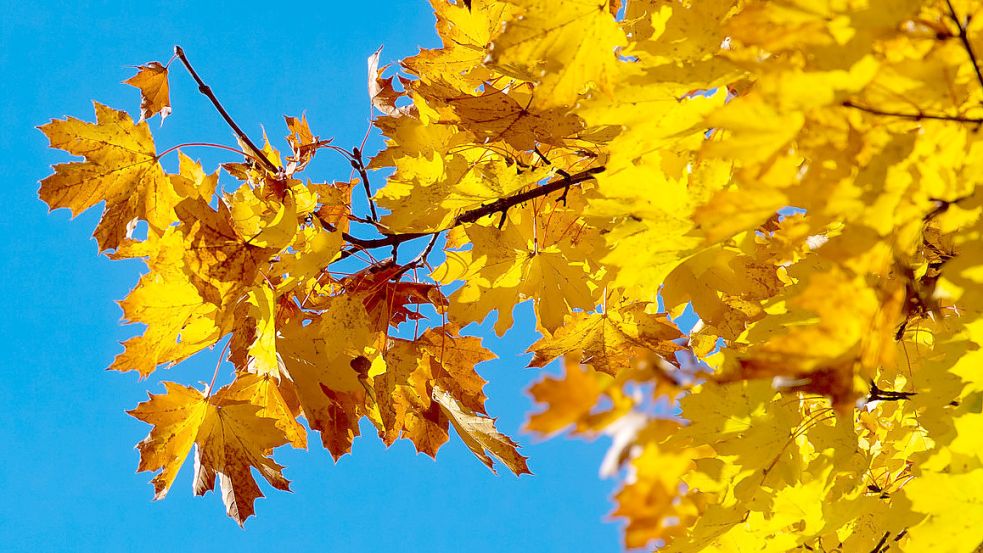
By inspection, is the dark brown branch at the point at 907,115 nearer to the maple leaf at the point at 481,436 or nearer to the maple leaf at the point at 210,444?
the maple leaf at the point at 481,436

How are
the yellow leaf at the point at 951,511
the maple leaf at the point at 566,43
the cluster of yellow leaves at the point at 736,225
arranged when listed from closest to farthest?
the cluster of yellow leaves at the point at 736,225 → the yellow leaf at the point at 951,511 → the maple leaf at the point at 566,43

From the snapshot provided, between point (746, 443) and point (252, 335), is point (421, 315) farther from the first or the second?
point (746, 443)

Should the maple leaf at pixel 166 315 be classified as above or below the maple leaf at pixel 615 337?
above

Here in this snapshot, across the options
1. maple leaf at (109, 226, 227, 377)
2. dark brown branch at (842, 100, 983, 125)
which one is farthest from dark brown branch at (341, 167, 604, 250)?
dark brown branch at (842, 100, 983, 125)

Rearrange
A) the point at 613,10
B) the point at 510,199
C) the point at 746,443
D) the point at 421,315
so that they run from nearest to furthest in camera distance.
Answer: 1. the point at 613,10
2. the point at 746,443
3. the point at 510,199
4. the point at 421,315

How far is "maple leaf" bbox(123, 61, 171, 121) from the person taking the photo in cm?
223

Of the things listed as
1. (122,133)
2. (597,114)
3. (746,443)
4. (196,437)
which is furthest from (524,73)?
(196,437)

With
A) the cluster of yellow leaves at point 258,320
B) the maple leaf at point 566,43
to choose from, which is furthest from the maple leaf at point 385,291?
the maple leaf at point 566,43

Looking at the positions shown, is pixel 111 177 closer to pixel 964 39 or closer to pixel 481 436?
pixel 481 436

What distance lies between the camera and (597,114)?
115 centimetres

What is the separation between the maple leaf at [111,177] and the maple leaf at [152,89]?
34cm

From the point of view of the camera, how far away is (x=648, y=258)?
1.19m

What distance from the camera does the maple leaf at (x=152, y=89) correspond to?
7.33ft

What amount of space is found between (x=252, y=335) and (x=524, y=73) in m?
0.92
